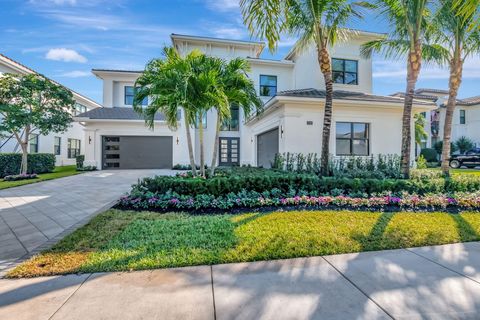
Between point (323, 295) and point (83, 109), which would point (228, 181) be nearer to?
point (323, 295)

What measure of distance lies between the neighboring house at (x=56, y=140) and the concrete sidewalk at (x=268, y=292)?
51.9 feet

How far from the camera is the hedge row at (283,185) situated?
673cm

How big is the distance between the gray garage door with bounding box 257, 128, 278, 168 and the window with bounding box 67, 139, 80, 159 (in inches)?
727

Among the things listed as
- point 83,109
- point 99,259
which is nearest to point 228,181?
point 99,259

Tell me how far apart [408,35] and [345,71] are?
559cm

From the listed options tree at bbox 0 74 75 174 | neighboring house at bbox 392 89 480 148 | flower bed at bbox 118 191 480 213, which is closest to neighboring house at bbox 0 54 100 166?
tree at bbox 0 74 75 174

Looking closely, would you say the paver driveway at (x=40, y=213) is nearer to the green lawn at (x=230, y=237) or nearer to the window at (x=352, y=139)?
the green lawn at (x=230, y=237)

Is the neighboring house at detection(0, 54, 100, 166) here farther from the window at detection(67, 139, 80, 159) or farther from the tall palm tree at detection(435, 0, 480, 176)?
the tall palm tree at detection(435, 0, 480, 176)

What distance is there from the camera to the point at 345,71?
14.7 metres

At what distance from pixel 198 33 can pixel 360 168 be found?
14.2 metres

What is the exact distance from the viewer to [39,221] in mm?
5355

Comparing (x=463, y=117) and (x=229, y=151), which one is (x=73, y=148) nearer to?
(x=229, y=151)

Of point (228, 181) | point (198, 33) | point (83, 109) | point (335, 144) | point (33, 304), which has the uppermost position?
point (198, 33)

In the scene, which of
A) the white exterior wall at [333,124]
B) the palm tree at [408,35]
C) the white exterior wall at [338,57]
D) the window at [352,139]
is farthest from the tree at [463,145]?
the palm tree at [408,35]
